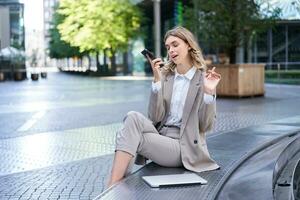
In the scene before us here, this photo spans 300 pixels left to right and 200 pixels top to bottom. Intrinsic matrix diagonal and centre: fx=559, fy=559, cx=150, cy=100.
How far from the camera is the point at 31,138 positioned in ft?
33.6

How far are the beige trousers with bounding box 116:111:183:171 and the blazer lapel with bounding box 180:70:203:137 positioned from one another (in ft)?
0.50

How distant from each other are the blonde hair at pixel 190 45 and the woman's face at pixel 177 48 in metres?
0.03

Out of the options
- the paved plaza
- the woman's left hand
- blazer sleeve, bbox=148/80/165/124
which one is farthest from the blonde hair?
the paved plaza

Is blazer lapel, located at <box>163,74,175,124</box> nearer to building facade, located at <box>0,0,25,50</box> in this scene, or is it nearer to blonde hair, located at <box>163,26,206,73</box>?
blonde hair, located at <box>163,26,206,73</box>

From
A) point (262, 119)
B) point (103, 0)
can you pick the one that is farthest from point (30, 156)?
point (103, 0)

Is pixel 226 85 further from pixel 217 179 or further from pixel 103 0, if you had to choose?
pixel 103 0

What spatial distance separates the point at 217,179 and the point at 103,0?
135ft

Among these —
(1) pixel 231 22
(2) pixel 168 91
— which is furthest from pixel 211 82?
(1) pixel 231 22

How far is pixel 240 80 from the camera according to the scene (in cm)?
1862

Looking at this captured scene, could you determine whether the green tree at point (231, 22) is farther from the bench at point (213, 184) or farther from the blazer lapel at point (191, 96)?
the blazer lapel at point (191, 96)

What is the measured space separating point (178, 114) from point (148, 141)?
409 millimetres

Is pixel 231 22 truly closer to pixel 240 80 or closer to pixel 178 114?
pixel 240 80

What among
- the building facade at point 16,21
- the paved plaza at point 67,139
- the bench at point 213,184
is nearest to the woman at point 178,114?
the bench at point 213,184

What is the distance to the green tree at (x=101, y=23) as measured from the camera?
44562 mm
